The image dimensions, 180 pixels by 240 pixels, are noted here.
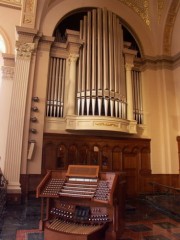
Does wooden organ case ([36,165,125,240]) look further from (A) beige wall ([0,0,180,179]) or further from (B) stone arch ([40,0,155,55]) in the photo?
(B) stone arch ([40,0,155,55])

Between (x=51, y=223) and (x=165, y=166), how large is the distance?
552 centimetres

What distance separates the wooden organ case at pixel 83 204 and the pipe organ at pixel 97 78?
319cm

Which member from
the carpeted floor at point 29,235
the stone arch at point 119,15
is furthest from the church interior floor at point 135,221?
the stone arch at point 119,15

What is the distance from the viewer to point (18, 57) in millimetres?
6879

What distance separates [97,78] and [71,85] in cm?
85

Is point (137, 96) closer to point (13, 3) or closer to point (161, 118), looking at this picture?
point (161, 118)

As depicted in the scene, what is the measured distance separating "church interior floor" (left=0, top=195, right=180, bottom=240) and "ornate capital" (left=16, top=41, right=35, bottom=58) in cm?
422

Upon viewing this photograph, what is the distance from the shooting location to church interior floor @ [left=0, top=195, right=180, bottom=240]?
359cm

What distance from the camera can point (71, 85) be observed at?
285 inches

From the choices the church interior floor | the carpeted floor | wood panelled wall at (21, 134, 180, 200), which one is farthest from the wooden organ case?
wood panelled wall at (21, 134, 180, 200)


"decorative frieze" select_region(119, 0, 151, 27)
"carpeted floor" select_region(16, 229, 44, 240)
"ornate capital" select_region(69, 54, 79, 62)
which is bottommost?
"carpeted floor" select_region(16, 229, 44, 240)

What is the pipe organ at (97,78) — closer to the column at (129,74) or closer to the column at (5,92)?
the column at (129,74)

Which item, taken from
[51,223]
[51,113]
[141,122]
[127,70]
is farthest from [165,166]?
[51,223]

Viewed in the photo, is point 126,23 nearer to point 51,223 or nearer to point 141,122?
point 141,122
